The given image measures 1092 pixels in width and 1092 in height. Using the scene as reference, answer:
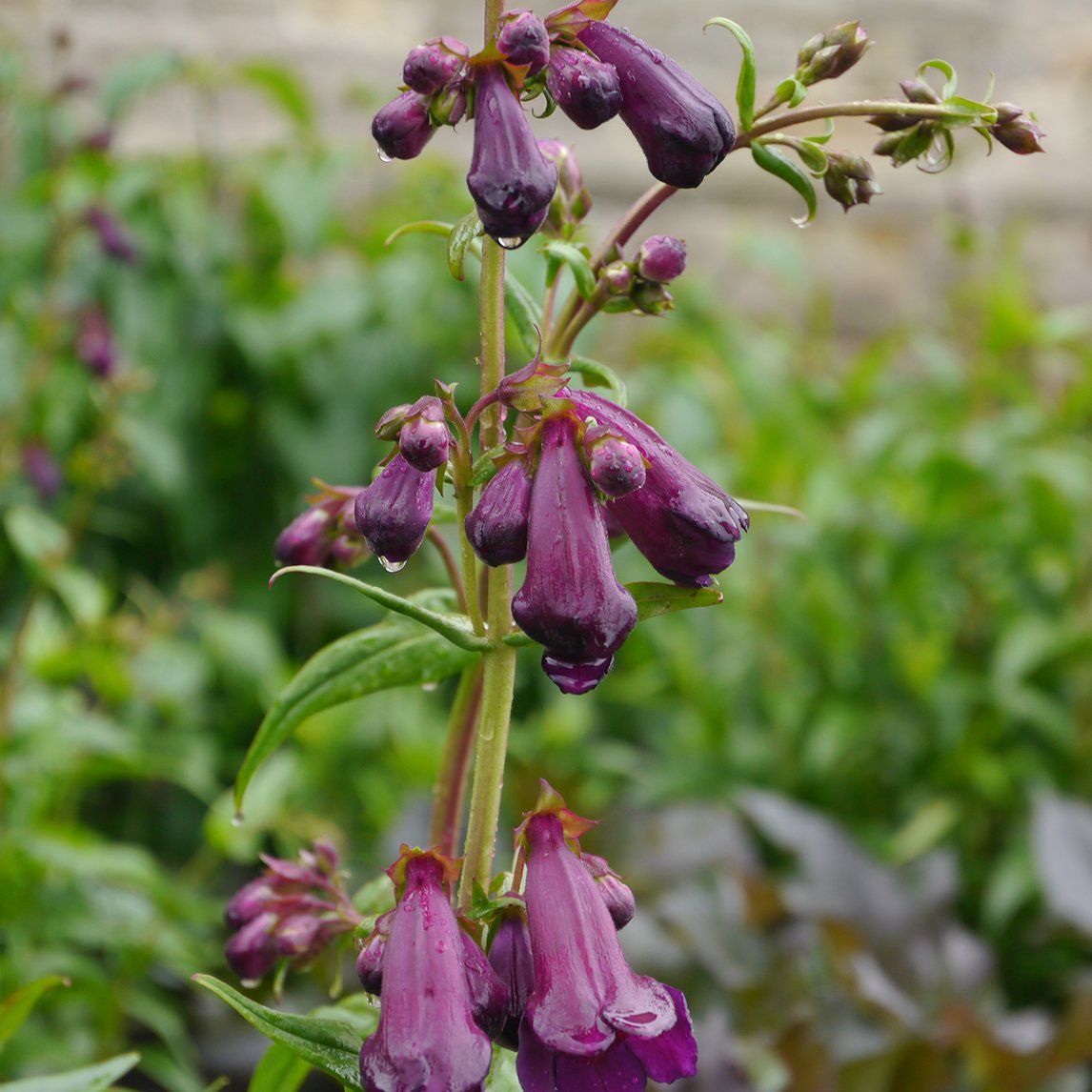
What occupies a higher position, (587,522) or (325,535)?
(587,522)

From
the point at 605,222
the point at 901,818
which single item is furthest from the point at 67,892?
the point at 605,222

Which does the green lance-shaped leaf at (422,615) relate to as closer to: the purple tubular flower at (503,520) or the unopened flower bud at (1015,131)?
the purple tubular flower at (503,520)

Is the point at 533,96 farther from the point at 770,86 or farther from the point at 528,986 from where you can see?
the point at 770,86

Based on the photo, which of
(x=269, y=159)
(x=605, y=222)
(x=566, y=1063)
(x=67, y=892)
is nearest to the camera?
(x=566, y=1063)

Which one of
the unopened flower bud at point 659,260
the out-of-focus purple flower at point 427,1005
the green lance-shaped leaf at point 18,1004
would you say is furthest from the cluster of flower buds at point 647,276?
the green lance-shaped leaf at point 18,1004

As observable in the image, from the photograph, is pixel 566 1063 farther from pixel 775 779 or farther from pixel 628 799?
pixel 775 779

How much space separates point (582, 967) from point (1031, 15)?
13.8 feet

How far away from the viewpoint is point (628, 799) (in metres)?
2.17

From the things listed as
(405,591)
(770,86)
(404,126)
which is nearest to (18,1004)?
(404,126)

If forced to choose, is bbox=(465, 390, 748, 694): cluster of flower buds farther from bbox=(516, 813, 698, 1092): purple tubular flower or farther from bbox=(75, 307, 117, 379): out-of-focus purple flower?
bbox=(75, 307, 117, 379): out-of-focus purple flower

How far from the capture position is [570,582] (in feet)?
1.91

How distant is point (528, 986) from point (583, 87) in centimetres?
45

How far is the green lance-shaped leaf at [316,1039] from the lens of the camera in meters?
0.65

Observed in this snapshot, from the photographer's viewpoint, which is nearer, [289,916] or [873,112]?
[873,112]
